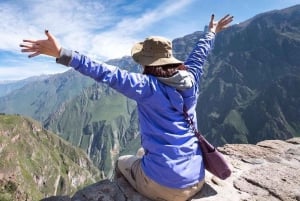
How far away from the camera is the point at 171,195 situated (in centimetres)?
755

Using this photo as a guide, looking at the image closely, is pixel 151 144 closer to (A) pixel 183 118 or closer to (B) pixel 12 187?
(A) pixel 183 118

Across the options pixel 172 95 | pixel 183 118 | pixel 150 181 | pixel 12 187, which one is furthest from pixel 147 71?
pixel 12 187

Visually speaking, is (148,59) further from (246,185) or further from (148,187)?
(246,185)

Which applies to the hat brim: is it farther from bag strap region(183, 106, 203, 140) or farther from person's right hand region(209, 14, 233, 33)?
person's right hand region(209, 14, 233, 33)

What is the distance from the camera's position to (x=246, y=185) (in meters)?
9.15

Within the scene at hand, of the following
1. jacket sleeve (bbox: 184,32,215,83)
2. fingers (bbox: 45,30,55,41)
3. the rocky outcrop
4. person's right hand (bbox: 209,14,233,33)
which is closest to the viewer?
fingers (bbox: 45,30,55,41)

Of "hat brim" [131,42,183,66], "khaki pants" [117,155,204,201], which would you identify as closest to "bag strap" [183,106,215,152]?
"khaki pants" [117,155,204,201]

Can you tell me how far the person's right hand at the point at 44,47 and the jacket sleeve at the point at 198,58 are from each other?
3.00 meters

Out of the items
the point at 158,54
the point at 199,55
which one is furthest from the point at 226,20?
the point at 158,54

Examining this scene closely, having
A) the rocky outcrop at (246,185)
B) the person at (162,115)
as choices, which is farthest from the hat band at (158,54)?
the rocky outcrop at (246,185)

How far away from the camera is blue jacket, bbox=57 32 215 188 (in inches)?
280

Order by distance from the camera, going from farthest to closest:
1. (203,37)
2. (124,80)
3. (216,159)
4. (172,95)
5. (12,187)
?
(12,187)
(203,37)
(216,159)
(172,95)
(124,80)

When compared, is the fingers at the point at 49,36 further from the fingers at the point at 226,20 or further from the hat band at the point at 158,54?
the fingers at the point at 226,20

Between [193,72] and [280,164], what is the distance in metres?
4.08
